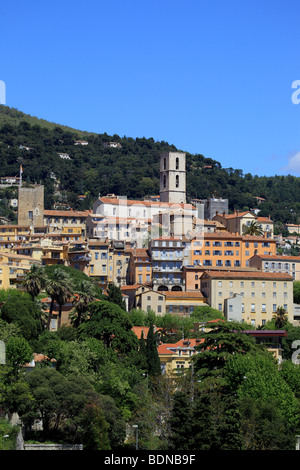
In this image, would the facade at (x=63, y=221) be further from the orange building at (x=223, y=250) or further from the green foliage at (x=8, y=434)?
the green foliage at (x=8, y=434)

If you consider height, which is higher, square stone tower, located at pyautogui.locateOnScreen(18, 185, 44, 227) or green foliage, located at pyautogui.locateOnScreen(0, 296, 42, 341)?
square stone tower, located at pyautogui.locateOnScreen(18, 185, 44, 227)

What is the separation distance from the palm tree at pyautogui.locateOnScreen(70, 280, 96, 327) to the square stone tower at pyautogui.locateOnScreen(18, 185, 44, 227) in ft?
163

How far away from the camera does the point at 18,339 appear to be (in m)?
57.2

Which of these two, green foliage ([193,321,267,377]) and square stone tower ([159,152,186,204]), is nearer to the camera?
green foliage ([193,321,267,377])

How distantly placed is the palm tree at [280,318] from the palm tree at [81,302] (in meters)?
21.2

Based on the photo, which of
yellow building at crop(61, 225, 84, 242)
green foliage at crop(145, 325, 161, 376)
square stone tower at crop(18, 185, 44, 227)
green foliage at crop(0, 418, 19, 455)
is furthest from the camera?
square stone tower at crop(18, 185, 44, 227)

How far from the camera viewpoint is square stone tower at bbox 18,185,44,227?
121000 millimetres

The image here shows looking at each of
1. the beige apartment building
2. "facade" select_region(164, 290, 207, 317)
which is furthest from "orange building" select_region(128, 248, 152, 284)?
the beige apartment building

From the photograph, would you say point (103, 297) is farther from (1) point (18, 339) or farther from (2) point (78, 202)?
(2) point (78, 202)

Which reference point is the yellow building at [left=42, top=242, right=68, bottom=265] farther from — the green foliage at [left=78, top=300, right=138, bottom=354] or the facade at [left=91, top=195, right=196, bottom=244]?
the green foliage at [left=78, top=300, right=138, bottom=354]

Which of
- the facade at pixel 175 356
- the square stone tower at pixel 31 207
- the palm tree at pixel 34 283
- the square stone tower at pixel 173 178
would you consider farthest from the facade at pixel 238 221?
the palm tree at pixel 34 283

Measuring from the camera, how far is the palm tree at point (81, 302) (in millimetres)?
69688
